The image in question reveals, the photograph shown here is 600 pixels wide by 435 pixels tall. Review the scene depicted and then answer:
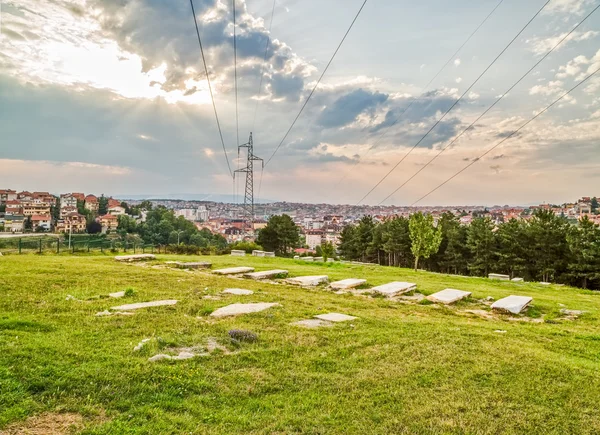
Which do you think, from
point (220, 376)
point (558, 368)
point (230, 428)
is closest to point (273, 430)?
point (230, 428)

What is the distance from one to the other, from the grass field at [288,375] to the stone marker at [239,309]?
302 millimetres

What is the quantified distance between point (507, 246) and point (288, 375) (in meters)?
43.9

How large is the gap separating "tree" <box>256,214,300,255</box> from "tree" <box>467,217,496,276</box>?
23349mm

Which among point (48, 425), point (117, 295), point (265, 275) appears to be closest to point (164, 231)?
point (265, 275)

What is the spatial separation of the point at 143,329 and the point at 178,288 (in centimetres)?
500

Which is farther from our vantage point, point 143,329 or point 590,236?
point 590,236

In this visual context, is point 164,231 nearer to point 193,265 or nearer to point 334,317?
point 193,265

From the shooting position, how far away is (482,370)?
5699 mm

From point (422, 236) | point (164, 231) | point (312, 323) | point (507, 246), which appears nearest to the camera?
point (312, 323)

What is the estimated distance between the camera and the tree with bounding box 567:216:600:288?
33.9 meters

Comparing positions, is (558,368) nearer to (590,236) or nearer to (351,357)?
(351,357)

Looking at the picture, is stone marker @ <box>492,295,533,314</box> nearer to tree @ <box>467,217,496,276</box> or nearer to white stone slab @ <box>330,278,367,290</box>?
white stone slab @ <box>330,278,367,290</box>

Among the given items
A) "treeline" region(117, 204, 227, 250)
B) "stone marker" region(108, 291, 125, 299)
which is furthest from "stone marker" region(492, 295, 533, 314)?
"treeline" region(117, 204, 227, 250)

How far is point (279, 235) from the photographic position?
55938 millimetres
